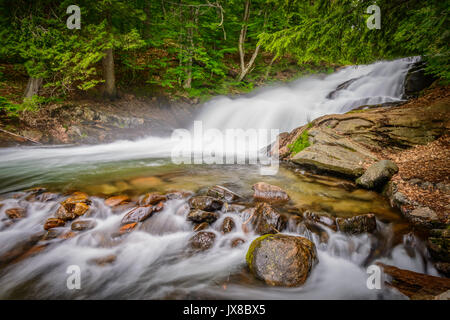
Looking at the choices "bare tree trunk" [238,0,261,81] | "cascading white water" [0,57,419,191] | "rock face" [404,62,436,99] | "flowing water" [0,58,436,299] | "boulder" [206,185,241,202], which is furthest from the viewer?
"bare tree trunk" [238,0,261,81]

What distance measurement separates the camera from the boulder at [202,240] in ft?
9.82

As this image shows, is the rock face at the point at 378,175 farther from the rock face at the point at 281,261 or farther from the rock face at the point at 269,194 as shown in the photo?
the rock face at the point at 281,261

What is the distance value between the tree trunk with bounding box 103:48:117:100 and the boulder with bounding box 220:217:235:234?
31.8 ft

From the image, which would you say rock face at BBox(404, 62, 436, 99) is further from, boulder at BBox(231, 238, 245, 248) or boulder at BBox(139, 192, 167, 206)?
boulder at BBox(139, 192, 167, 206)

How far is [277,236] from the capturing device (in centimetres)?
247

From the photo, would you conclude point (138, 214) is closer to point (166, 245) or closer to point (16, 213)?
point (166, 245)

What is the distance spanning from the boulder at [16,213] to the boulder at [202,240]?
291cm

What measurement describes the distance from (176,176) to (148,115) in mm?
6870

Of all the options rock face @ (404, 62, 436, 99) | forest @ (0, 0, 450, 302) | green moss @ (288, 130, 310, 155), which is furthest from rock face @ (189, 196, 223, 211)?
rock face @ (404, 62, 436, 99)

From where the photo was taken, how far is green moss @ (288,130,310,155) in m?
6.37

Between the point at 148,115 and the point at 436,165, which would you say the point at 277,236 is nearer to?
the point at 436,165

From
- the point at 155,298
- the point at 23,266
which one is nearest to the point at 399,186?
the point at 155,298

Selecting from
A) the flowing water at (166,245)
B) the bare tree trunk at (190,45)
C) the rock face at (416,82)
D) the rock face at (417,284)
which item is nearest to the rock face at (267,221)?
the flowing water at (166,245)

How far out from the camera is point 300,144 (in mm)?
6559
